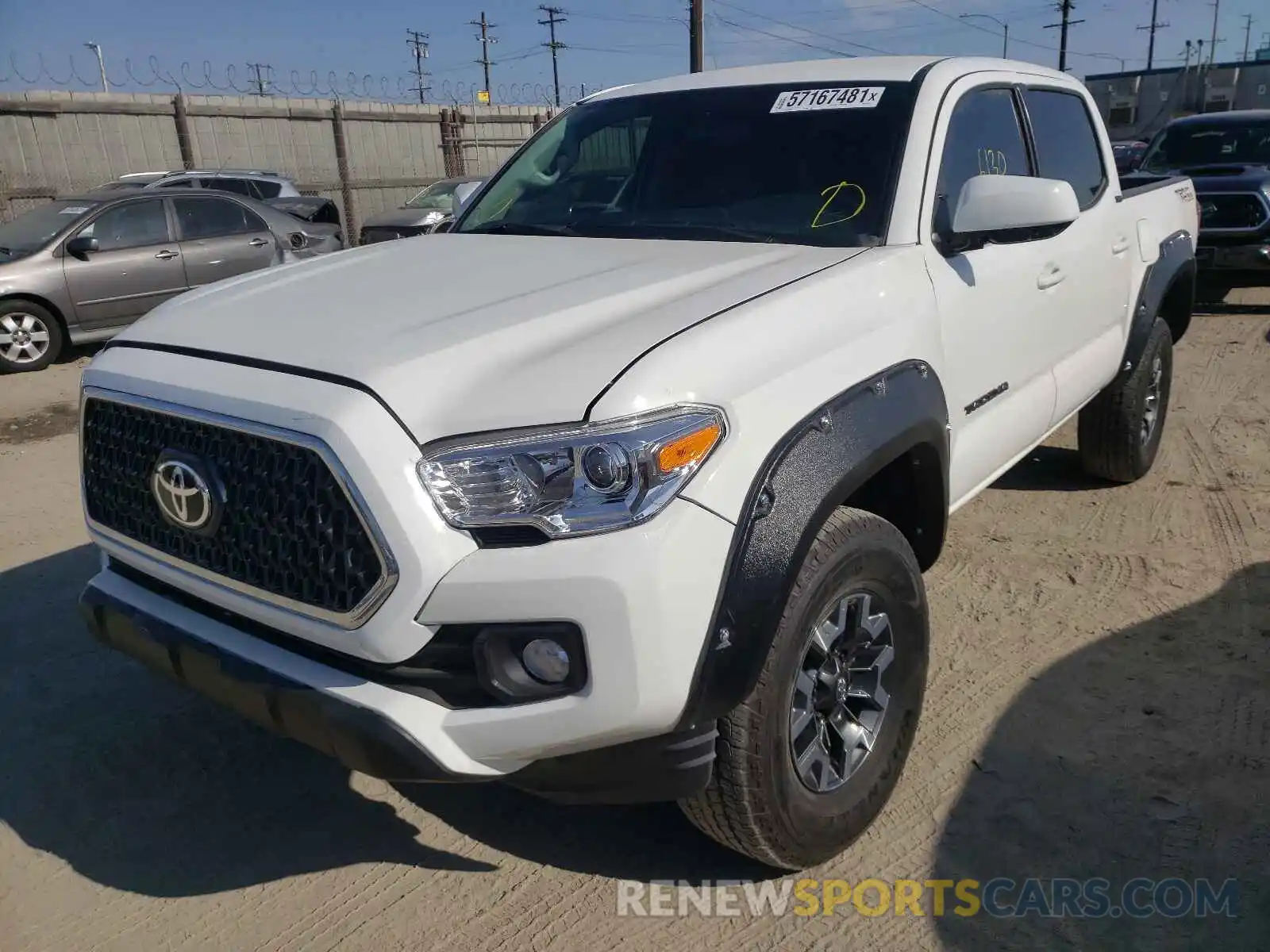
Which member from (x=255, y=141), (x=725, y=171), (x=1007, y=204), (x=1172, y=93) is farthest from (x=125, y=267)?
(x=1172, y=93)

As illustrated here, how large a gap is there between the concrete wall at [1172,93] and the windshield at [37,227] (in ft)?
147

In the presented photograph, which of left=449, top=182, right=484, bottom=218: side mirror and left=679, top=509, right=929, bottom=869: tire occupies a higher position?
left=449, top=182, right=484, bottom=218: side mirror

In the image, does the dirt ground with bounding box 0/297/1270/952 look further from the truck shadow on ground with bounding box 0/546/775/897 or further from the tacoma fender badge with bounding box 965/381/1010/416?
the tacoma fender badge with bounding box 965/381/1010/416

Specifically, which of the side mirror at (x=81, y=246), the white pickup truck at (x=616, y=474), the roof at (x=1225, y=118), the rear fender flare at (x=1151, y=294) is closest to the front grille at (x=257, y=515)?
the white pickup truck at (x=616, y=474)

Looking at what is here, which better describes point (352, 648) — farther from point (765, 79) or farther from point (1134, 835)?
point (765, 79)

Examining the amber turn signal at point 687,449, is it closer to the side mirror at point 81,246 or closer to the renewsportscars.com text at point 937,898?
the renewsportscars.com text at point 937,898

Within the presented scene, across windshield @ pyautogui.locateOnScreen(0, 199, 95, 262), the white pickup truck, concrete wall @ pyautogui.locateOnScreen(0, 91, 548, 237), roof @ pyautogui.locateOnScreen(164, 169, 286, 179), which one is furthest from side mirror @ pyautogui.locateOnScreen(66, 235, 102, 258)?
the white pickup truck

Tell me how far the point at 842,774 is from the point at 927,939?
41cm

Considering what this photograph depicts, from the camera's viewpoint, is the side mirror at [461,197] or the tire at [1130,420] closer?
the side mirror at [461,197]

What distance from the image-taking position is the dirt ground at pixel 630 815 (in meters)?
2.40

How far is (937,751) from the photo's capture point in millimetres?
3016

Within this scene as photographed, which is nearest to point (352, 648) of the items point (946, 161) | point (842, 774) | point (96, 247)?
point (842, 774)

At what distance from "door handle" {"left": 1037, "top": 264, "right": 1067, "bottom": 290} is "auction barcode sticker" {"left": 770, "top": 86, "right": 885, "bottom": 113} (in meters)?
0.87

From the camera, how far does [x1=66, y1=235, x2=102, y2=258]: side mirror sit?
361 inches
